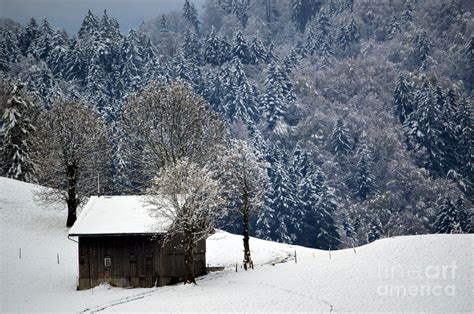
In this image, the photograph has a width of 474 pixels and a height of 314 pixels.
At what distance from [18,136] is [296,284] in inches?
1639

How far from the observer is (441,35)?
7298 inches

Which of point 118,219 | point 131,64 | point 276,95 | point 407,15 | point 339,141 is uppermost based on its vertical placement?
point 407,15

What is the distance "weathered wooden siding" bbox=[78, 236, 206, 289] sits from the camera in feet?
144

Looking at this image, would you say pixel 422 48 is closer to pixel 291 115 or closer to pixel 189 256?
A: pixel 291 115

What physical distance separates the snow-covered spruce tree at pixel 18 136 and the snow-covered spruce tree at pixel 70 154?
654cm

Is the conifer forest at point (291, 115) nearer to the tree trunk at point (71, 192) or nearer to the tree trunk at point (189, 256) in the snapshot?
the tree trunk at point (71, 192)

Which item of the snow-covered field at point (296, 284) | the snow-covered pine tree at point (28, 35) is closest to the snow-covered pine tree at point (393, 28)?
the snow-covered pine tree at point (28, 35)

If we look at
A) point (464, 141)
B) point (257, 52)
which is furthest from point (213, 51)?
point (464, 141)

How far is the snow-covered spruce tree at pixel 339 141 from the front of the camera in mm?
135125

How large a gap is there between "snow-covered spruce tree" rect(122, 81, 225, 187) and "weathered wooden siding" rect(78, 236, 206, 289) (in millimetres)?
10903

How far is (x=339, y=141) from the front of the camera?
13550 centimetres

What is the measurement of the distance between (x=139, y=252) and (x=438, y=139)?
103454 millimetres

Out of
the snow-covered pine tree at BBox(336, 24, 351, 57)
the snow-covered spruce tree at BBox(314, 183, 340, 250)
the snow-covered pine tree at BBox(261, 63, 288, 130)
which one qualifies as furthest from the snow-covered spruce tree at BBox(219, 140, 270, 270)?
the snow-covered pine tree at BBox(336, 24, 351, 57)

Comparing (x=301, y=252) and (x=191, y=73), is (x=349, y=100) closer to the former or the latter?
(x=191, y=73)
